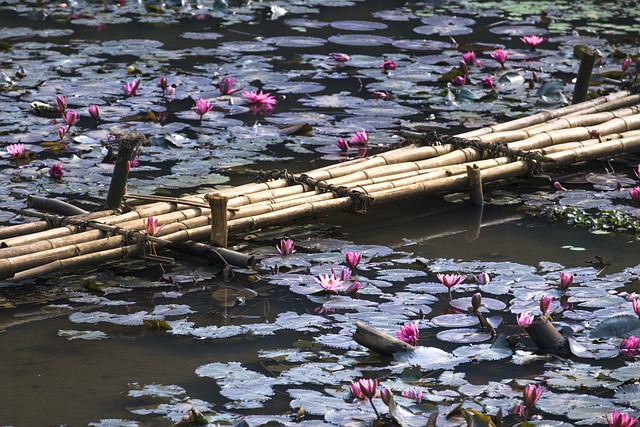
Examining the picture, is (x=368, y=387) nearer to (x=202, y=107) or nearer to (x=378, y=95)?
(x=202, y=107)

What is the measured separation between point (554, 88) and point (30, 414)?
188 inches

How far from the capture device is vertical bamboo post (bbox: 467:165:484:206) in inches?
215

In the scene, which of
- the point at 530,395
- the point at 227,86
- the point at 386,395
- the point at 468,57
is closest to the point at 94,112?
the point at 227,86

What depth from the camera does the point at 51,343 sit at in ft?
12.8

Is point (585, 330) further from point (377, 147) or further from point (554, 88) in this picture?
point (554, 88)

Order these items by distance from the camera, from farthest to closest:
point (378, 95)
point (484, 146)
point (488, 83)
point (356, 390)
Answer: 1. point (488, 83)
2. point (378, 95)
3. point (484, 146)
4. point (356, 390)

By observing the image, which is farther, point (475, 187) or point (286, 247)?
point (475, 187)

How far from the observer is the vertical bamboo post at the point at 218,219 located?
4523mm

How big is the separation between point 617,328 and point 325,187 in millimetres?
1707

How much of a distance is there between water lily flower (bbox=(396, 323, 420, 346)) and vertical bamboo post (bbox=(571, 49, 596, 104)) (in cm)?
346

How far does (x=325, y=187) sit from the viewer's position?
5164 mm

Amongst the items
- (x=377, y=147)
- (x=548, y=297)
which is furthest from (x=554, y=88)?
(x=548, y=297)

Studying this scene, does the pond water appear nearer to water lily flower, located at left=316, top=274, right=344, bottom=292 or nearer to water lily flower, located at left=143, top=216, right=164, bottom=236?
water lily flower, located at left=316, top=274, right=344, bottom=292

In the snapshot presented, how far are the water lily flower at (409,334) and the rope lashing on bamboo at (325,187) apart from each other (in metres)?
1.35
